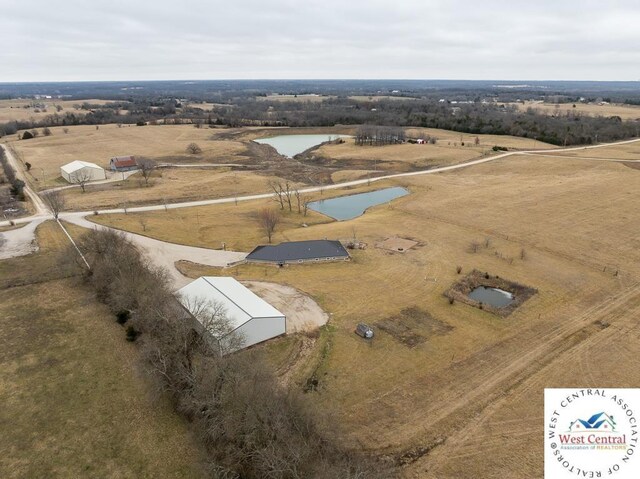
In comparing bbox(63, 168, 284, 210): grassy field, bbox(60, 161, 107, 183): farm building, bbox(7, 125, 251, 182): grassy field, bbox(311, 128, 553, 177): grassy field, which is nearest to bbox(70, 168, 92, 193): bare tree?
bbox(60, 161, 107, 183): farm building

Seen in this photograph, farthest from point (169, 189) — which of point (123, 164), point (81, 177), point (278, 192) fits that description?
point (123, 164)

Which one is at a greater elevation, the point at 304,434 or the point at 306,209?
the point at 304,434

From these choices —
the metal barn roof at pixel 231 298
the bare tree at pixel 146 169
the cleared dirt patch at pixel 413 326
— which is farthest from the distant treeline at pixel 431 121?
the metal barn roof at pixel 231 298

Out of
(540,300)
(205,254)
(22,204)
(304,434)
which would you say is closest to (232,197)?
(205,254)

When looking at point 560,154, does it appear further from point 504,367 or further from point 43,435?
point 43,435

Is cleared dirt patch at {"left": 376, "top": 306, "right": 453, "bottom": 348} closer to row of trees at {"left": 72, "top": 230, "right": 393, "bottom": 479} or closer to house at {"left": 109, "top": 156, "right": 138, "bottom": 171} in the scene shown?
row of trees at {"left": 72, "top": 230, "right": 393, "bottom": 479}

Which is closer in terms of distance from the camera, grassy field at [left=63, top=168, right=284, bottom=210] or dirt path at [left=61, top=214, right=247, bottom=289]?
dirt path at [left=61, top=214, right=247, bottom=289]
